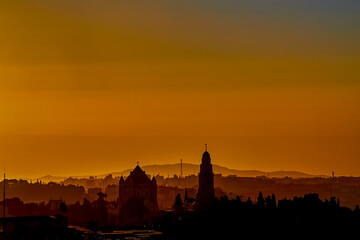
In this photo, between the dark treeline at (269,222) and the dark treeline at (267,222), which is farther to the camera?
the dark treeline at (267,222)

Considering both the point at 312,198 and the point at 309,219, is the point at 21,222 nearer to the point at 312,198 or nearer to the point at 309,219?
the point at 309,219

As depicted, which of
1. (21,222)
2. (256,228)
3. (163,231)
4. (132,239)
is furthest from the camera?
(163,231)

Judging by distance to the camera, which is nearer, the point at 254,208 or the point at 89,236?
the point at 89,236

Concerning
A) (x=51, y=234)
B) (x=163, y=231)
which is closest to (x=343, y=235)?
(x=163, y=231)

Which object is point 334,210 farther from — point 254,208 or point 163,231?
point 163,231

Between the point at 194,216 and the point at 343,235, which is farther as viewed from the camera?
the point at 194,216

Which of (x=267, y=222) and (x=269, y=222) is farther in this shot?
(x=267, y=222)

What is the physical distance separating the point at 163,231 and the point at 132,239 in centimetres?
2192

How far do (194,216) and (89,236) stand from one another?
102ft

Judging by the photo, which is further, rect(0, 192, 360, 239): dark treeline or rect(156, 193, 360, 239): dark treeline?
rect(0, 192, 360, 239): dark treeline

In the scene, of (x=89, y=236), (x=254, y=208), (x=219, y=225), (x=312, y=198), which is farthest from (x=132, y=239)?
(x=312, y=198)

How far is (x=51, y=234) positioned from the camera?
122 meters

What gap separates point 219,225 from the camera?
15825 centimetres

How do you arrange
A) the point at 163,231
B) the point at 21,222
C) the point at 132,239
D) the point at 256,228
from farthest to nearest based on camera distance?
the point at 163,231 < the point at 256,228 < the point at 132,239 < the point at 21,222
